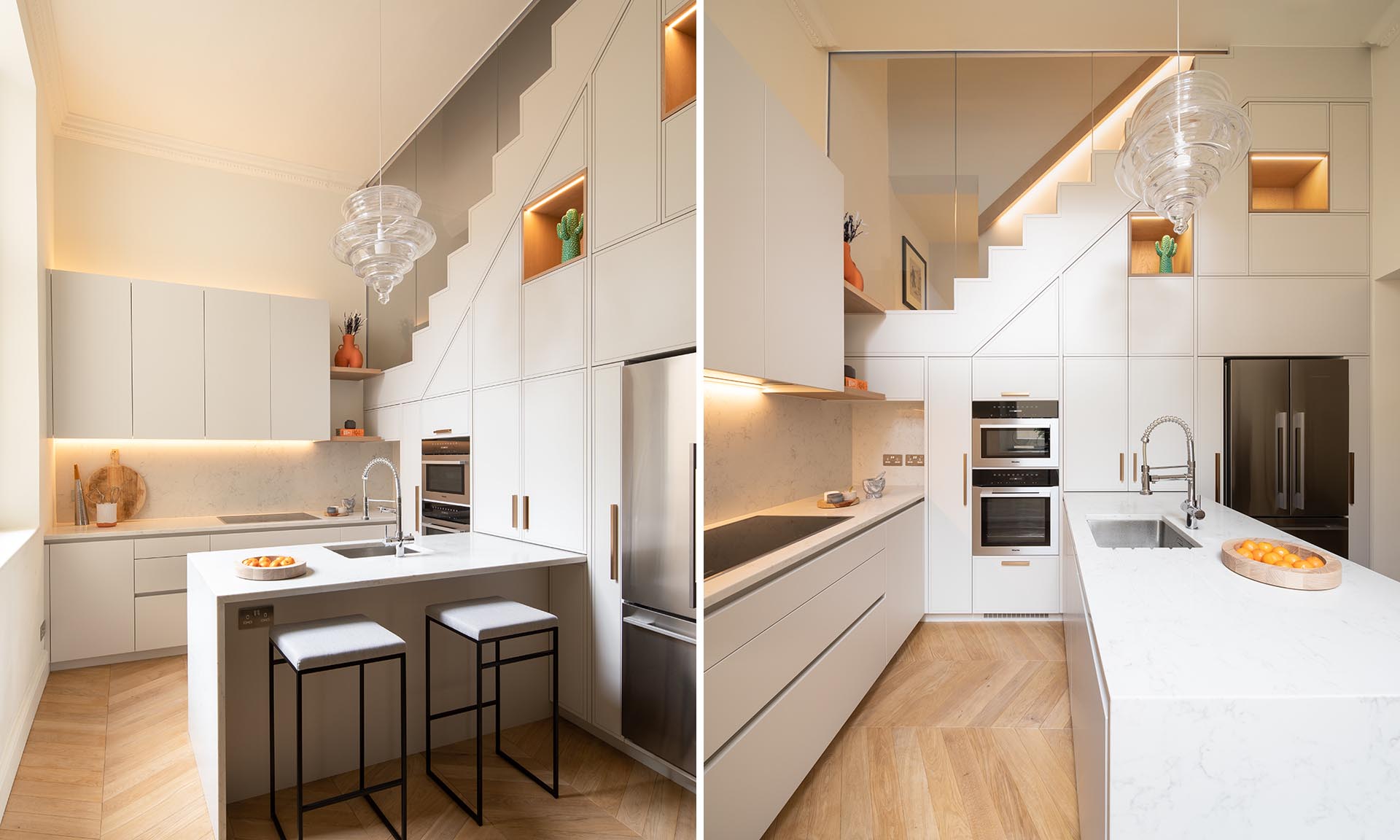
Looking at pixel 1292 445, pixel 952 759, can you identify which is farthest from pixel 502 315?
pixel 1292 445

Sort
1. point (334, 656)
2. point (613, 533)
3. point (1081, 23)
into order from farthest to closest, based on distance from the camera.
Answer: point (1081, 23), point (613, 533), point (334, 656)

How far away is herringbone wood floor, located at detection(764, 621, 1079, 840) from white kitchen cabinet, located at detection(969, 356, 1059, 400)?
1.42m

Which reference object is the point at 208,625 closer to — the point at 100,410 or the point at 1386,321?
the point at 100,410

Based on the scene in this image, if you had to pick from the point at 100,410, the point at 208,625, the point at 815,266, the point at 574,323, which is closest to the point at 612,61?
the point at 574,323

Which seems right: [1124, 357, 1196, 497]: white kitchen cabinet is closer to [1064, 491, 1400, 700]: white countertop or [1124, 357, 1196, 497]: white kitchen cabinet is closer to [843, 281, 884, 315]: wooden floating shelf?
[843, 281, 884, 315]: wooden floating shelf

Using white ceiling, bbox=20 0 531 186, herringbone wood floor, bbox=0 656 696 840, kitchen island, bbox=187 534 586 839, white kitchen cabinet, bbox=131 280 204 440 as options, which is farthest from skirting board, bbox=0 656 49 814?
white ceiling, bbox=20 0 531 186

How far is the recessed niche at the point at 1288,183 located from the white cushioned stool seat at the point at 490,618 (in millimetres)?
4365

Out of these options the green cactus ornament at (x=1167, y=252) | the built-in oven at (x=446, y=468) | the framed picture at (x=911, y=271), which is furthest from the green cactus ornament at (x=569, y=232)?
the green cactus ornament at (x=1167, y=252)

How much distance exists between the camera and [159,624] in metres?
1.87

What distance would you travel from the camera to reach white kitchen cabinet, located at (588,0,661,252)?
187 cm

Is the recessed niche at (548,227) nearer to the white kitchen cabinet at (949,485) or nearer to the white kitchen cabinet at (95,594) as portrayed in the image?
the white kitchen cabinet at (95,594)

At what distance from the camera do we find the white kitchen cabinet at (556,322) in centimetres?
199

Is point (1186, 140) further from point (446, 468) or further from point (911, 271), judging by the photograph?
point (446, 468)

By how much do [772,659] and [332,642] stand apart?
113 centimetres
